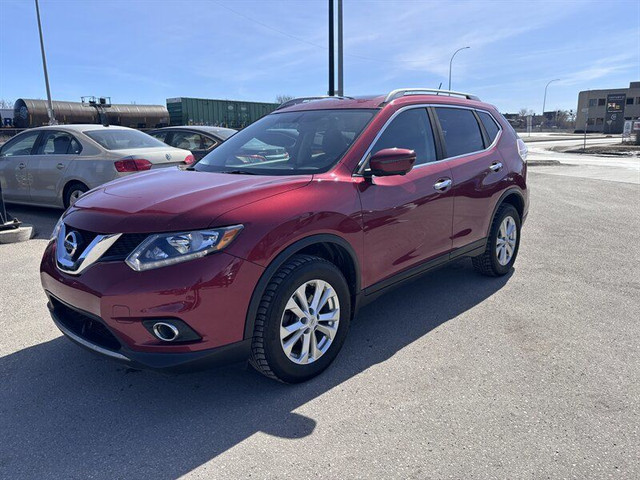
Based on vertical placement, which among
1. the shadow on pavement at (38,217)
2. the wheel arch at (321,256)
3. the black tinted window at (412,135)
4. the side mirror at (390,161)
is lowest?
the shadow on pavement at (38,217)

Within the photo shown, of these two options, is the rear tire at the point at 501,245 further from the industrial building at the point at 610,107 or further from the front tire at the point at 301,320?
the industrial building at the point at 610,107

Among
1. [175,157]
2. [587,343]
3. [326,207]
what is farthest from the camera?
[175,157]

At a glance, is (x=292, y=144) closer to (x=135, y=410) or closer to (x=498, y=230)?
(x=135, y=410)

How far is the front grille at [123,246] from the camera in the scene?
261cm

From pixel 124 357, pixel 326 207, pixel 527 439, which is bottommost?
pixel 527 439

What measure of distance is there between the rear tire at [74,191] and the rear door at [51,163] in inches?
4.5

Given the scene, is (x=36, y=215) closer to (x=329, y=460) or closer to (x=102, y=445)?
(x=102, y=445)

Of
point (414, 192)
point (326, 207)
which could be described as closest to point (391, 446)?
point (326, 207)

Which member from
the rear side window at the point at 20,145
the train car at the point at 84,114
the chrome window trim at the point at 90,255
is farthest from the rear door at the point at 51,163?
the train car at the point at 84,114

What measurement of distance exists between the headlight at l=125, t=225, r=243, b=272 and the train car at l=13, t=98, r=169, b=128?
28.6m

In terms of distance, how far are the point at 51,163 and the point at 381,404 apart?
722cm

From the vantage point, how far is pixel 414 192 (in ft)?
12.1

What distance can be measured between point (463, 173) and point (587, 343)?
5.41 ft

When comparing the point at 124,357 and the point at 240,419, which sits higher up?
the point at 124,357
